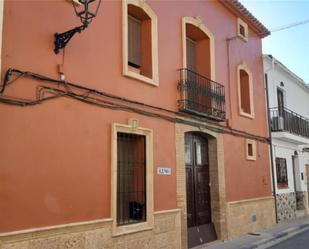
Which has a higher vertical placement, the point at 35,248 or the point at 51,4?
the point at 51,4

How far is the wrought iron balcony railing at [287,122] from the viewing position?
1513 centimetres

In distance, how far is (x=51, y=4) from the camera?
21.0 feet

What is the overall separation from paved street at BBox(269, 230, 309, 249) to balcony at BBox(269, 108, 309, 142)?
15.1 ft

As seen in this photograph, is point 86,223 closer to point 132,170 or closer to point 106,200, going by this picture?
point 106,200

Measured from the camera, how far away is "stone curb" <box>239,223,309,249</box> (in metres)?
10.3

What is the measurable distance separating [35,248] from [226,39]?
9.01 metres

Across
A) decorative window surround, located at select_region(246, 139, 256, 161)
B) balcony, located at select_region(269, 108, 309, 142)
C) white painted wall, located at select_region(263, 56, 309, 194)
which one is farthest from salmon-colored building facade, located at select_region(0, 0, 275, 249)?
white painted wall, located at select_region(263, 56, 309, 194)

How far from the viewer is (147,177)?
8.10 meters

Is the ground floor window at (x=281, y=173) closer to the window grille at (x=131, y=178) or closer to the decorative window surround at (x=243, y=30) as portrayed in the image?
the decorative window surround at (x=243, y=30)

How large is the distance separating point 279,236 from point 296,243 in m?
1.07

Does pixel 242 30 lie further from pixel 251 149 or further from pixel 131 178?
pixel 131 178

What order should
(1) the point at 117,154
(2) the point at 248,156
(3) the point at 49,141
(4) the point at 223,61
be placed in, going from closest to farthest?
(3) the point at 49,141 → (1) the point at 117,154 → (4) the point at 223,61 → (2) the point at 248,156

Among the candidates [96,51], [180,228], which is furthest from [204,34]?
[180,228]

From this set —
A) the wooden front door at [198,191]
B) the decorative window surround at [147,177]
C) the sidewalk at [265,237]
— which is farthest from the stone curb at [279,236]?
the decorative window surround at [147,177]
